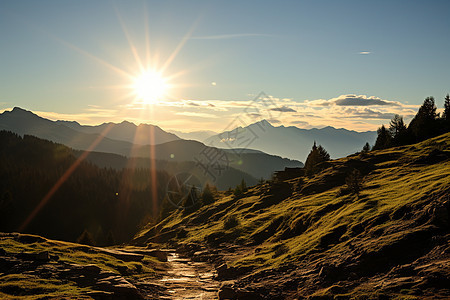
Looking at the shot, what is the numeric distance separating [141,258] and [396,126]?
12708 centimetres

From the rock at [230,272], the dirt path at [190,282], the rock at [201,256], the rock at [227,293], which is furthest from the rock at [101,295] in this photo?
the rock at [201,256]

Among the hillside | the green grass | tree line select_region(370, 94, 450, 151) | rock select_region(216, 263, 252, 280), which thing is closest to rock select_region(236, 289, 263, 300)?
the hillside

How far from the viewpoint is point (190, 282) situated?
3581 centimetres

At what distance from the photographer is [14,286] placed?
23500 millimetres

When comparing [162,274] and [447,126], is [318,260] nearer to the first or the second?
[162,274]

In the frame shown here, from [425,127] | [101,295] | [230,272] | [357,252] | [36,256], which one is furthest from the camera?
[425,127]

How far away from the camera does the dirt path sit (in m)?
30.2

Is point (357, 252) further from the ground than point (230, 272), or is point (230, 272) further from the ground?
point (357, 252)

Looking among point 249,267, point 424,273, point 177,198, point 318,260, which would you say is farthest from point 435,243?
point 177,198

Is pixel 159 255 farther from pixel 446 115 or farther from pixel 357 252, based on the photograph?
pixel 446 115

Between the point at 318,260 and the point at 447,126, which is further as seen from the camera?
the point at 447,126

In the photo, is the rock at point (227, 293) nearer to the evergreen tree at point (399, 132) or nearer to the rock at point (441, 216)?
the rock at point (441, 216)

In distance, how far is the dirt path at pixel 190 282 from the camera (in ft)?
98.9

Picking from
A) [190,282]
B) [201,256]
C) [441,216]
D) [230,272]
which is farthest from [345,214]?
[201,256]
